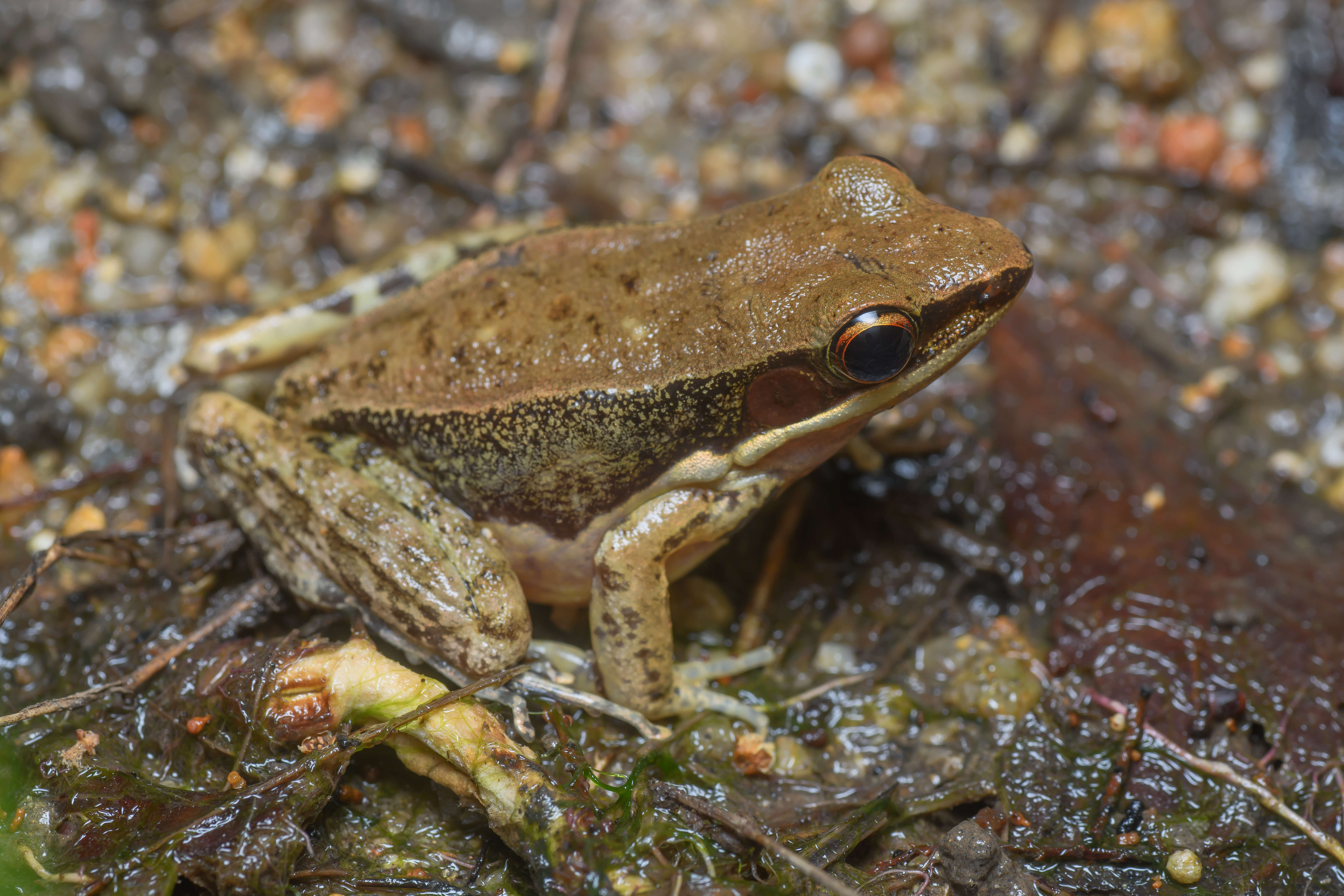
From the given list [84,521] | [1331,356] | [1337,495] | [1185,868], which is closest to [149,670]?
[84,521]

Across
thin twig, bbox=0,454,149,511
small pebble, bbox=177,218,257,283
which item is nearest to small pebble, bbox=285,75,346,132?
small pebble, bbox=177,218,257,283

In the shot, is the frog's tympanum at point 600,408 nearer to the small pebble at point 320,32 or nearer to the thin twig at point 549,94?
the thin twig at point 549,94

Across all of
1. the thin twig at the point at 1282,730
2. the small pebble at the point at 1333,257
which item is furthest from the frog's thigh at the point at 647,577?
the small pebble at the point at 1333,257

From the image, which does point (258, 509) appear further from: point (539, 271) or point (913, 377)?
point (913, 377)

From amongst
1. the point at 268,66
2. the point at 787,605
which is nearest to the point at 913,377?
the point at 787,605

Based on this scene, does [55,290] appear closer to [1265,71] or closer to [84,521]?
[84,521]
